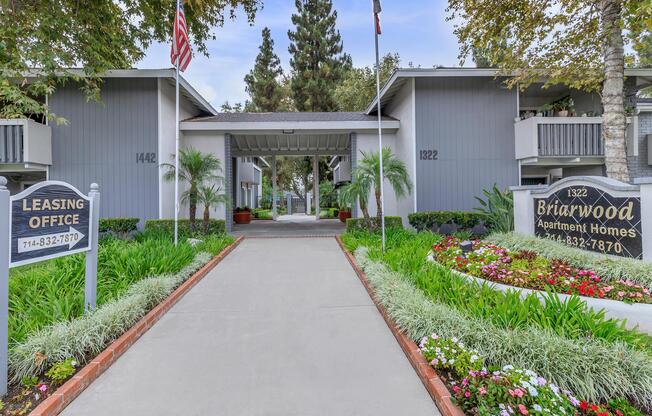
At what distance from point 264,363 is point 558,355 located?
2.49 metres

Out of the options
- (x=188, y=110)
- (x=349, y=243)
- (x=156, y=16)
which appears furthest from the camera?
(x=188, y=110)

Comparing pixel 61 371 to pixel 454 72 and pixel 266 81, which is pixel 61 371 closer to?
pixel 454 72

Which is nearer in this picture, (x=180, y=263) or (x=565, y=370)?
(x=565, y=370)

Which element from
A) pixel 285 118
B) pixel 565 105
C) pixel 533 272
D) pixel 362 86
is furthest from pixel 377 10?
pixel 362 86

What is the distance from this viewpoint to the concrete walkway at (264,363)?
243cm

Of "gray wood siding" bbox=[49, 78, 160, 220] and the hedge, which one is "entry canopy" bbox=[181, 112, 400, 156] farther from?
the hedge

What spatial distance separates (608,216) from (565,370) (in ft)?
12.3

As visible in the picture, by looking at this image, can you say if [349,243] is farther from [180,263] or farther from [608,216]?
[608,216]

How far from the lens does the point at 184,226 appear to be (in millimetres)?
9820

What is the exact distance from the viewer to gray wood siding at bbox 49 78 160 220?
980cm

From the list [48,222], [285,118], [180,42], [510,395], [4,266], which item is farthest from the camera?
[285,118]

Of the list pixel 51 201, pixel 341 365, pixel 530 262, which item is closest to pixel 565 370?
pixel 341 365

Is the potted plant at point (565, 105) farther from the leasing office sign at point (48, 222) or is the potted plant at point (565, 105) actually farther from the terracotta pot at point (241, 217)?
the terracotta pot at point (241, 217)

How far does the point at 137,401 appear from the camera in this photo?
8.13 feet
